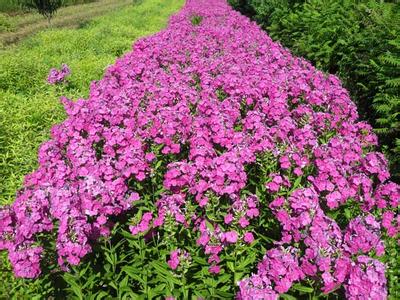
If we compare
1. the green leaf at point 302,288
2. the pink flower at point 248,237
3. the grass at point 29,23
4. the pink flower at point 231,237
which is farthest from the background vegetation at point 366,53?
the grass at point 29,23

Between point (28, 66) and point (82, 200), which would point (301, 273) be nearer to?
point (82, 200)

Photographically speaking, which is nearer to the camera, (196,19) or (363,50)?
(363,50)

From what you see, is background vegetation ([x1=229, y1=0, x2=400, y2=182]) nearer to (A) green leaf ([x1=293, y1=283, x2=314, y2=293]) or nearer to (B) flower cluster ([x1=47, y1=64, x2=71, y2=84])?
(A) green leaf ([x1=293, y1=283, x2=314, y2=293])

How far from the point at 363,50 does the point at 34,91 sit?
709cm

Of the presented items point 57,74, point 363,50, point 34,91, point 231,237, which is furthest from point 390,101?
point 34,91

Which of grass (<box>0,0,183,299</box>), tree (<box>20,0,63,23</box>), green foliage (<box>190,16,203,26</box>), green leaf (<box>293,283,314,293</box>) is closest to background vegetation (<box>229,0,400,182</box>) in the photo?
green leaf (<box>293,283,314,293</box>)

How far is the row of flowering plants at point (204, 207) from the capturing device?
9.12ft

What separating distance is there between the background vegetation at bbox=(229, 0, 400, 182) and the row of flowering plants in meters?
1.36

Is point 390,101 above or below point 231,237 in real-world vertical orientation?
below

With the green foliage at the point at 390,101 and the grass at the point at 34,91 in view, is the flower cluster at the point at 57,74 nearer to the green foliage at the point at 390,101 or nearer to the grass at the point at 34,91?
the grass at the point at 34,91

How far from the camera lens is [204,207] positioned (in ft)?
11.9

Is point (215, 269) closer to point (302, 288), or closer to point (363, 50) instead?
point (302, 288)

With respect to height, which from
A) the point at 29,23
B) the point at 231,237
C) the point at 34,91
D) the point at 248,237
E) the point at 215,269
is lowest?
the point at 29,23

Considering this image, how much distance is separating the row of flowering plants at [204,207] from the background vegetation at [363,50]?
1361mm
